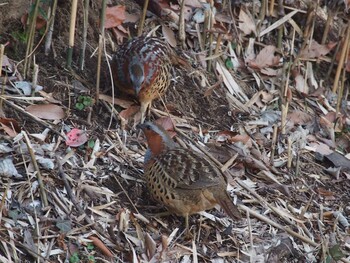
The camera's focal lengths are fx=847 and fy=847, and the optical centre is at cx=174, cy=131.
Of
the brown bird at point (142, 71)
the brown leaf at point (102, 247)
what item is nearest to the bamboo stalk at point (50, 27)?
the brown bird at point (142, 71)

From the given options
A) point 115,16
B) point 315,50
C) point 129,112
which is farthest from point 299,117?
point 115,16

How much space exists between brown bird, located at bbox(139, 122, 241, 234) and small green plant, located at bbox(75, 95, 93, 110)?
29.8 inches

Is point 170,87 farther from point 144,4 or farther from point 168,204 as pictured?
point 168,204

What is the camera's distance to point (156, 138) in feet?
19.4

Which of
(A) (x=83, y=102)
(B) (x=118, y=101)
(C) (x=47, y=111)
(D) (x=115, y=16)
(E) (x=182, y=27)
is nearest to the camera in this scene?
(C) (x=47, y=111)

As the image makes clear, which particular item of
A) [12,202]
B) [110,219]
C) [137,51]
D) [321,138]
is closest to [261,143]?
[321,138]

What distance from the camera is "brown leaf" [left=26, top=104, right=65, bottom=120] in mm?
5965

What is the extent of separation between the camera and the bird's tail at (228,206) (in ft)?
17.7

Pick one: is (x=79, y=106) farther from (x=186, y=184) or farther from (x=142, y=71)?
(x=186, y=184)

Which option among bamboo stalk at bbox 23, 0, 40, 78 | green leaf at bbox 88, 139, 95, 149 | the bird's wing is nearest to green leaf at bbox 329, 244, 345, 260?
the bird's wing

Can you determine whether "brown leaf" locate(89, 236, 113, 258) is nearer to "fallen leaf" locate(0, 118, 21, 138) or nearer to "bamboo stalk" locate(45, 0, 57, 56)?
"fallen leaf" locate(0, 118, 21, 138)

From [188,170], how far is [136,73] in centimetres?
114

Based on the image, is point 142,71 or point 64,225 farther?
point 142,71

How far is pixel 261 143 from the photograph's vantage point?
6789 millimetres
